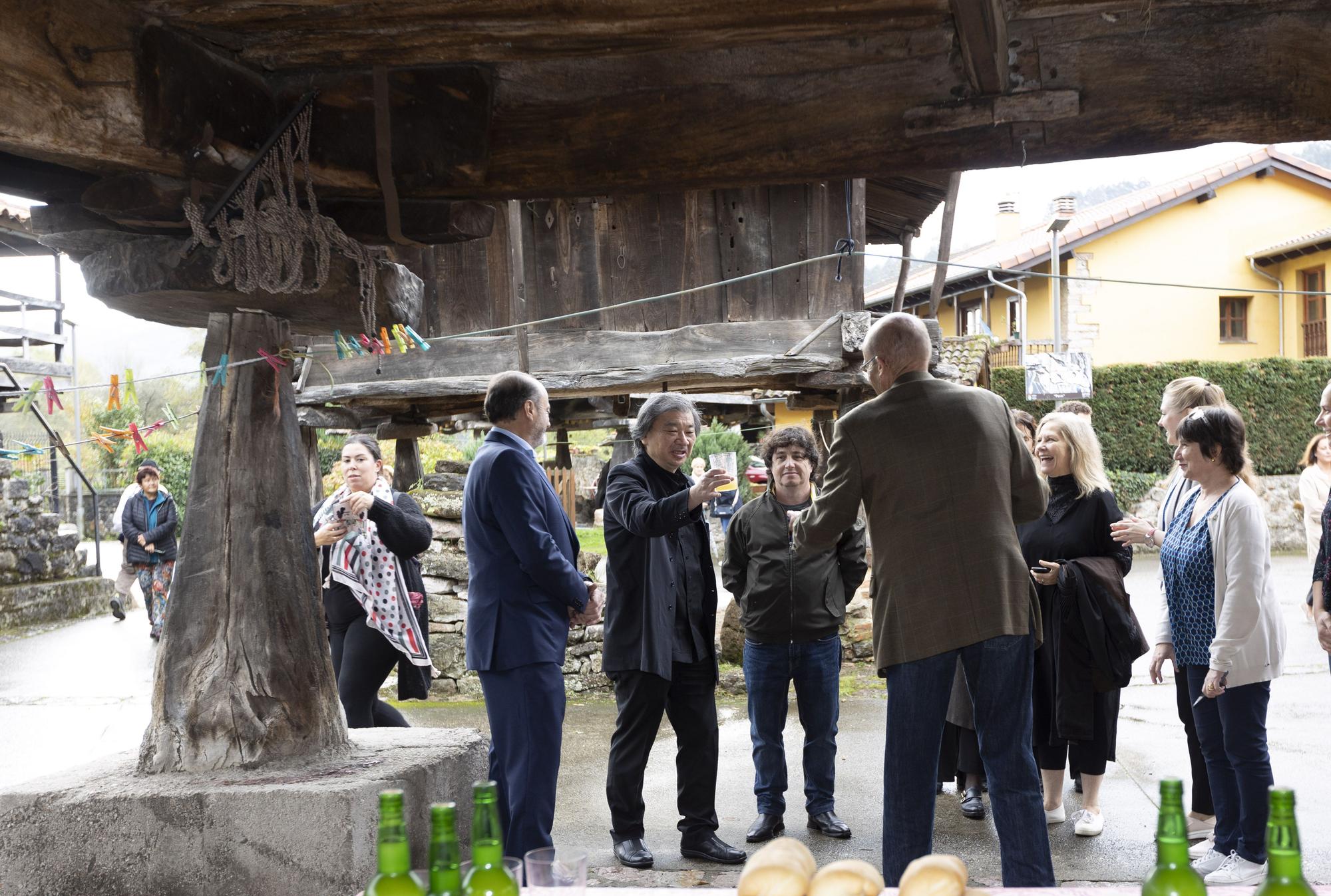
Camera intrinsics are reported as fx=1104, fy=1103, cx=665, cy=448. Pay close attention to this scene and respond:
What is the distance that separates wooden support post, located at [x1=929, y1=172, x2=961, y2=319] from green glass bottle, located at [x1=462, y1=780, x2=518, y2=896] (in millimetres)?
8682

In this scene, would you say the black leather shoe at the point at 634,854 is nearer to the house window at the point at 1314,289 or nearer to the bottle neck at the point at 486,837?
the bottle neck at the point at 486,837

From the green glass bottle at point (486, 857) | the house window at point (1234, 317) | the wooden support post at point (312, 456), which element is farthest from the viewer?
the house window at point (1234, 317)

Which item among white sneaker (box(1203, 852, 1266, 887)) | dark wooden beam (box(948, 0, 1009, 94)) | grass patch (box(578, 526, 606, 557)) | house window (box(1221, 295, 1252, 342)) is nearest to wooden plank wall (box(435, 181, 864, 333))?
white sneaker (box(1203, 852, 1266, 887))

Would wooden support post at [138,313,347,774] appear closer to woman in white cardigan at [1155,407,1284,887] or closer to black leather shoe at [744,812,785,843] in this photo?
black leather shoe at [744,812,785,843]

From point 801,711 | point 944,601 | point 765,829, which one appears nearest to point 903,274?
point 801,711

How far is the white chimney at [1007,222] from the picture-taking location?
3416 cm

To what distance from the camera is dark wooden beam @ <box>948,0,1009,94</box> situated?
106 inches

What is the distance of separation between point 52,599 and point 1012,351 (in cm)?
2070

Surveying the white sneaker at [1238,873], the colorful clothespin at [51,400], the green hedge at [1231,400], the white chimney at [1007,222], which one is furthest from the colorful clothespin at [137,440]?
the white chimney at [1007,222]

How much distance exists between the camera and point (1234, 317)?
27.1 m

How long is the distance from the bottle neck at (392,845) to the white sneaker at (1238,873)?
3.36 metres

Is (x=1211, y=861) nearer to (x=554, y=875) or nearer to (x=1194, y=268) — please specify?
(x=554, y=875)

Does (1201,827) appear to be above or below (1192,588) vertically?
below

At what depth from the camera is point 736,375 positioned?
8.52 meters
